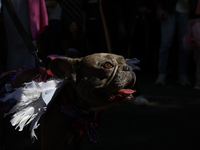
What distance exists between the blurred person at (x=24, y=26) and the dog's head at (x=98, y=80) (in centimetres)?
118

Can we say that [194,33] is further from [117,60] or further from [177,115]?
[117,60]

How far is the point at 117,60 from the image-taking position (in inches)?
87.1

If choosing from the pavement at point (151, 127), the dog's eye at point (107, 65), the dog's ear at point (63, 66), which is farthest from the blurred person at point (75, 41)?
the dog's eye at point (107, 65)

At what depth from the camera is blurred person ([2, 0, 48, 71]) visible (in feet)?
10.4

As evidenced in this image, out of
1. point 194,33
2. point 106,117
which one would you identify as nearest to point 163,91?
point 194,33

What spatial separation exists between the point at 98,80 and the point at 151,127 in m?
1.56

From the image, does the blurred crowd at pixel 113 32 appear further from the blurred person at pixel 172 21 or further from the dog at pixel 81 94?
the dog at pixel 81 94

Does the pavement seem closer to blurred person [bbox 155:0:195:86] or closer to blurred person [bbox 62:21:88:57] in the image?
blurred person [bbox 155:0:195:86]

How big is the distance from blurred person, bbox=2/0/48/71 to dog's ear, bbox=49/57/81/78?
1100 mm

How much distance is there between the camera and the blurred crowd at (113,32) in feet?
10.6

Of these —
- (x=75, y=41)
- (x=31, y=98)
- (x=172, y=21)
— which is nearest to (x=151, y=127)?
(x=31, y=98)

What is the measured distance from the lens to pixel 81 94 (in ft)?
6.80

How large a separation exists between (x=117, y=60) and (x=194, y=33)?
2.96 m

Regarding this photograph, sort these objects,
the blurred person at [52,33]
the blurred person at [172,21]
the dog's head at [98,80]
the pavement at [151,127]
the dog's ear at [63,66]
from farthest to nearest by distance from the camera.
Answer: the blurred person at [52,33] → the blurred person at [172,21] → the pavement at [151,127] → the dog's ear at [63,66] → the dog's head at [98,80]
